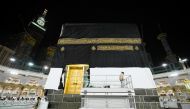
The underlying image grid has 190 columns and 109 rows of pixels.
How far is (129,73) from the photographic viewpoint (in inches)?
374

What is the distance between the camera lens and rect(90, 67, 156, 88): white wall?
8.88 m

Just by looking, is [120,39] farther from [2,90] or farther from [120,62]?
[2,90]

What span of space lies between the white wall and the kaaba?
453 millimetres

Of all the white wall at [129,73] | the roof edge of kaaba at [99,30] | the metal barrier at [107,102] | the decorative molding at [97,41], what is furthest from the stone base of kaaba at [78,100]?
the roof edge of kaaba at [99,30]

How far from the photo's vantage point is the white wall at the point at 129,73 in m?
8.88

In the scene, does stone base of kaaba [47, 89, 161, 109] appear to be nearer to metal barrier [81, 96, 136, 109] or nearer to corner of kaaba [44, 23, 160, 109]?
corner of kaaba [44, 23, 160, 109]

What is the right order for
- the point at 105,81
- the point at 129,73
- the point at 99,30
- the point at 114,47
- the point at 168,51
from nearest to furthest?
the point at 105,81, the point at 129,73, the point at 114,47, the point at 99,30, the point at 168,51

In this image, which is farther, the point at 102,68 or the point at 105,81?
the point at 102,68

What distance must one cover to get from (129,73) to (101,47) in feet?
9.91

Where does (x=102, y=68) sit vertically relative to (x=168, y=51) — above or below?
below

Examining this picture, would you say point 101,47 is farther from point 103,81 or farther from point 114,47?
point 103,81

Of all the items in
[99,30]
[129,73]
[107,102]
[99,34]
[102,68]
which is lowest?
[107,102]

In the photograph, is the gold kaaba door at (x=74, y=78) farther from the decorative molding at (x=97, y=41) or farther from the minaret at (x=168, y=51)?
the minaret at (x=168, y=51)

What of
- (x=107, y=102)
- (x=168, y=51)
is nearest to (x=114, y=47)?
(x=107, y=102)
